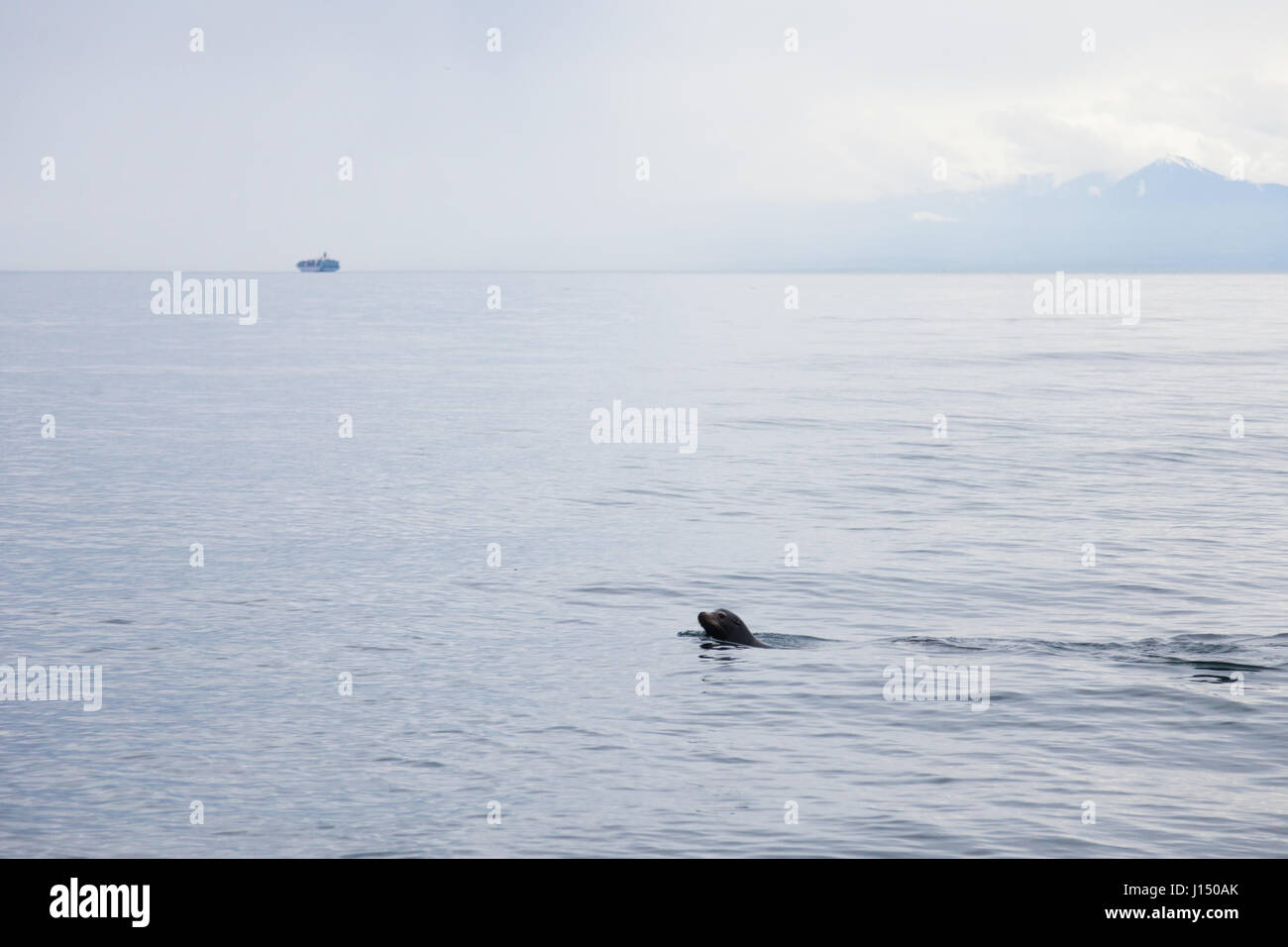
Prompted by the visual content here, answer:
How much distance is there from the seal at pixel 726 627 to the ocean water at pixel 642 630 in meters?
0.27

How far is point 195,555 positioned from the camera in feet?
86.8

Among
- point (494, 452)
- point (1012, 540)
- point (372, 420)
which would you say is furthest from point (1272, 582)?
point (372, 420)

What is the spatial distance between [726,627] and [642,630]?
1725 mm

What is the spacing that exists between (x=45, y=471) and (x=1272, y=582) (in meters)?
30.3

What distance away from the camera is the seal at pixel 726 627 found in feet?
66.8

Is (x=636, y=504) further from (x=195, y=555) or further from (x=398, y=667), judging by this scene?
(x=398, y=667)

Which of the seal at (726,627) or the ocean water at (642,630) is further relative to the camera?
the seal at (726,627)

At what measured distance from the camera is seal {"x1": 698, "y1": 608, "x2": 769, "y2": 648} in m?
20.4

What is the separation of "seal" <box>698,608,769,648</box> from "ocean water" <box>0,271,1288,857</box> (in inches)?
10.6

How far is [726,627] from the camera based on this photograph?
803 inches

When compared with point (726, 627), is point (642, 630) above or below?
below
